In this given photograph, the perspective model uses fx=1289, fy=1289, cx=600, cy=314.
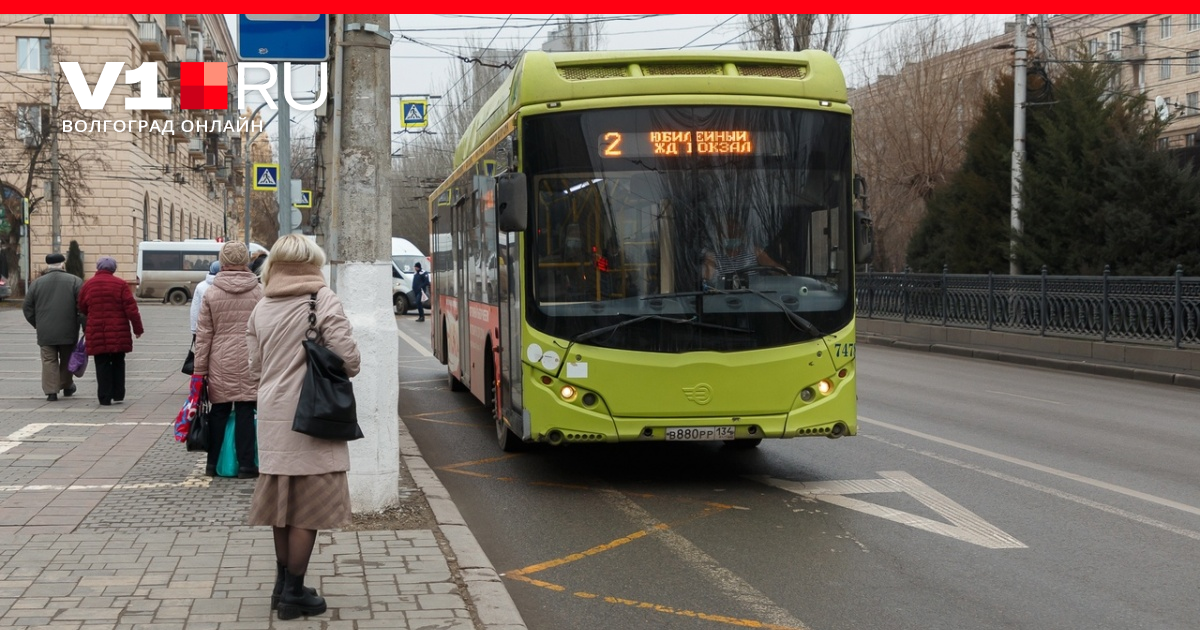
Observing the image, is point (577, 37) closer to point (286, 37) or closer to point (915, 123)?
point (915, 123)

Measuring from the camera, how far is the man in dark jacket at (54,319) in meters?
14.0

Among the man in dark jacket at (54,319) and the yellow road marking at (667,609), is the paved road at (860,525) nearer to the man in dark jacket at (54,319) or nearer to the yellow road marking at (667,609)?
the yellow road marking at (667,609)

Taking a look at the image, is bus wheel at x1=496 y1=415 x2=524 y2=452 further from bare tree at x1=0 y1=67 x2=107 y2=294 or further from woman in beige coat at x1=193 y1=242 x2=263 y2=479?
bare tree at x1=0 y1=67 x2=107 y2=294

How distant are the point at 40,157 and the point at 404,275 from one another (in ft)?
56.4

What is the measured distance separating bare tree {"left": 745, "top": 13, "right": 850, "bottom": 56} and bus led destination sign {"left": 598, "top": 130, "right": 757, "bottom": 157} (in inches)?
1086

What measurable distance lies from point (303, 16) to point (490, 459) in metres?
3.99

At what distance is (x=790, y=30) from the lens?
36.0 m

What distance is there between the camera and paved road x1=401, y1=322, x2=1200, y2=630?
5.78 meters

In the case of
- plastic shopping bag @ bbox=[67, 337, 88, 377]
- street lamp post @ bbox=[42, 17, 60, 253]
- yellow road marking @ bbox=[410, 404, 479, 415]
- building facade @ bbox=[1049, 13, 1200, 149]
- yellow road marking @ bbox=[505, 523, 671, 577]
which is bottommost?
yellow road marking @ bbox=[410, 404, 479, 415]

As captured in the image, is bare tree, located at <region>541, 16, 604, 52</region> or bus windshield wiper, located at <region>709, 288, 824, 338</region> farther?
bare tree, located at <region>541, 16, 604, 52</region>

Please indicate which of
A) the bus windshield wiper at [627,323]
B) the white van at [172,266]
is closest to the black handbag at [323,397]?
the bus windshield wiper at [627,323]

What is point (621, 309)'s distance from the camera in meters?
8.69

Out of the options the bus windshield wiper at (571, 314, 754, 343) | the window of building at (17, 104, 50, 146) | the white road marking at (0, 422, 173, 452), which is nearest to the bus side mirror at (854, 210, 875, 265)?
the bus windshield wiper at (571, 314, 754, 343)

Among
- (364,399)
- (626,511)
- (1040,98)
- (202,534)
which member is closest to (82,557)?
(202,534)
